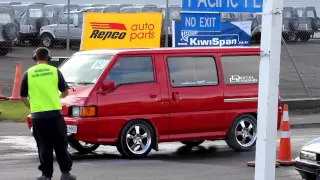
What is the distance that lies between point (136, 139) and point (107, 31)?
6.42m

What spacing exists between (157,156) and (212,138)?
1023mm

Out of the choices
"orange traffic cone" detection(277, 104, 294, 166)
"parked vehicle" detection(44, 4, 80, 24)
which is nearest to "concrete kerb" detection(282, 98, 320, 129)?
"orange traffic cone" detection(277, 104, 294, 166)

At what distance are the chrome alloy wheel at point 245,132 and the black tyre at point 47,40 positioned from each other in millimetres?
23801

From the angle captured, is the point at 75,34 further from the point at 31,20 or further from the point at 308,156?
the point at 308,156

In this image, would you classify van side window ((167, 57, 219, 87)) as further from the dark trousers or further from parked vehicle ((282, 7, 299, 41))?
parked vehicle ((282, 7, 299, 41))

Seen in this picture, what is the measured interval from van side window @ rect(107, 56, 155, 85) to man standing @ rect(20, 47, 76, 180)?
2.73 meters

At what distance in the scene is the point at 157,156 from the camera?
12469 millimetres

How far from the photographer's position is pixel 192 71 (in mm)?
12719

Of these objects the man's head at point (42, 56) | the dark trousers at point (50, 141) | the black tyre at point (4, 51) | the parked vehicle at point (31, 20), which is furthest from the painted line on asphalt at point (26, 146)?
the parked vehicle at point (31, 20)

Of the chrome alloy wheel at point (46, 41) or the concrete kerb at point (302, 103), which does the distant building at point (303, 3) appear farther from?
the concrete kerb at point (302, 103)

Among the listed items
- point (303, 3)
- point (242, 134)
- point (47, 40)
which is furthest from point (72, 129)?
point (303, 3)

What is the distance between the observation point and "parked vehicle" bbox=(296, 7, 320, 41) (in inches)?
1571

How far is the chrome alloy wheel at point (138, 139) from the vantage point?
470 inches

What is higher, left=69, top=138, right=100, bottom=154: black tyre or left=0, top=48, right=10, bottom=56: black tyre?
left=0, top=48, right=10, bottom=56: black tyre
